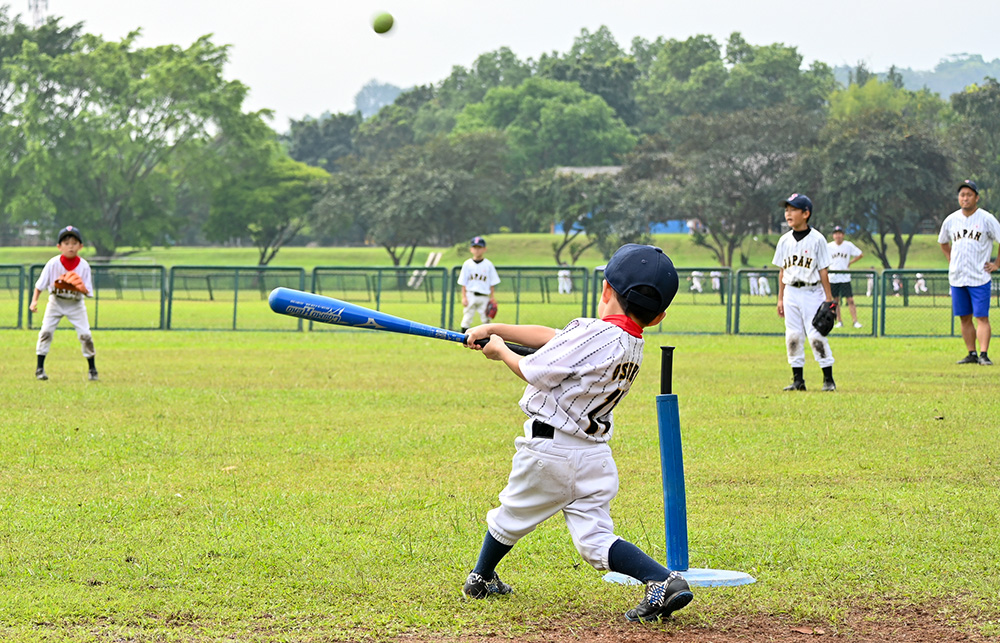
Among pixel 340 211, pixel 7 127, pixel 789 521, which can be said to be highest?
pixel 7 127

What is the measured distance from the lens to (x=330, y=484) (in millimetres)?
6891

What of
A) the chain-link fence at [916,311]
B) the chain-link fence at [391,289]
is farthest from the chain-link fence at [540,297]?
the chain-link fence at [916,311]

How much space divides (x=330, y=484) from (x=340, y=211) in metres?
62.8

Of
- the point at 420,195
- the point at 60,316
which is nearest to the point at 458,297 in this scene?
the point at 60,316

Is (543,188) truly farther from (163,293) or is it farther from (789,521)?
(789,521)

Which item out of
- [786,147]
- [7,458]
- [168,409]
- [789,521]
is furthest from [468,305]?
[786,147]

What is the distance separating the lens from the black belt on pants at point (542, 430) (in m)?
4.25

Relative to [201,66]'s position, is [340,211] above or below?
below

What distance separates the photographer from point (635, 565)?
4164 millimetres

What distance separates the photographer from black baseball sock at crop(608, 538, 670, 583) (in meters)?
4.17

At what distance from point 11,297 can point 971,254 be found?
22648 millimetres

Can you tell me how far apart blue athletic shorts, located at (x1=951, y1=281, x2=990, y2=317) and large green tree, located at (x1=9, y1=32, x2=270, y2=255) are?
190ft

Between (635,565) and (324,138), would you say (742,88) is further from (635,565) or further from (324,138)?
(635,565)

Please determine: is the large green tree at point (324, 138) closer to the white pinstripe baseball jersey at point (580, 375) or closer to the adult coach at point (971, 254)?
the adult coach at point (971, 254)
